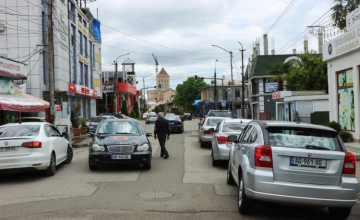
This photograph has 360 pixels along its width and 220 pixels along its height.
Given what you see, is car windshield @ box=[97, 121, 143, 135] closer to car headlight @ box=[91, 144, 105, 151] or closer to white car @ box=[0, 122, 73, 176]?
car headlight @ box=[91, 144, 105, 151]

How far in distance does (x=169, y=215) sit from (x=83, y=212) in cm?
148

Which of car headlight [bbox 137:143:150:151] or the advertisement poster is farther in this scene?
the advertisement poster

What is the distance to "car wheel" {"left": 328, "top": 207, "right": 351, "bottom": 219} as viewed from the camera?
5.48 m

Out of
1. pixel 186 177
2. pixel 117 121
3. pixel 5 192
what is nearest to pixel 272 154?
pixel 186 177

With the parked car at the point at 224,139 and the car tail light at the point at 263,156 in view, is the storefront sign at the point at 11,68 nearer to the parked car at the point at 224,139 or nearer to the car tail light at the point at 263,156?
the parked car at the point at 224,139

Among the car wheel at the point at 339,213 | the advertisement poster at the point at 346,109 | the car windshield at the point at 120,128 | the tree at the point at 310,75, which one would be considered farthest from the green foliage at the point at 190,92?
the car wheel at the point at 339,213

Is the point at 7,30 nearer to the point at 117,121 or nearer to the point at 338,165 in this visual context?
the point at 117,121

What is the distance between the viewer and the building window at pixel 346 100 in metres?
16.5

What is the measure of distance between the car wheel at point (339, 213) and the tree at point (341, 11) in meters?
20.2

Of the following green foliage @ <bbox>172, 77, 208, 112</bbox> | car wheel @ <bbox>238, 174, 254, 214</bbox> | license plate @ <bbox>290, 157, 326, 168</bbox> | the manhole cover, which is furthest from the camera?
green foliage @ <bbox>172, 77, 208, 112</bbox>

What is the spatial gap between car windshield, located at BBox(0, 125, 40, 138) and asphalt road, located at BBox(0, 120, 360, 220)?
3.84 feet

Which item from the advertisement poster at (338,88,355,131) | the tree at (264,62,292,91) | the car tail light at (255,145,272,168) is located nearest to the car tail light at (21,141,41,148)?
the car tail light at (255,145,272,168)

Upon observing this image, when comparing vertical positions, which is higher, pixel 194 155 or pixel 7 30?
pixel 7 30

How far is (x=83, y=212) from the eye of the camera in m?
5.89
